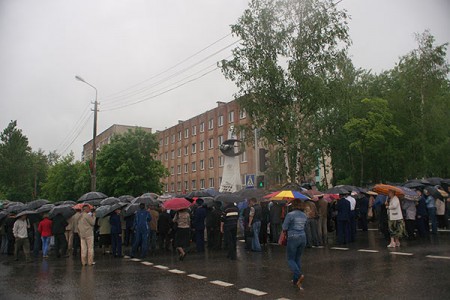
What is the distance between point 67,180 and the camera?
5206 centimetres

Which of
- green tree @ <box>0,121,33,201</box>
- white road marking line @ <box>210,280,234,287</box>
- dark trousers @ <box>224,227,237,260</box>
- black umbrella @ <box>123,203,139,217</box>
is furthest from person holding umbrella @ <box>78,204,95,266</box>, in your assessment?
green tree @ <box>0,121,33,201</box>

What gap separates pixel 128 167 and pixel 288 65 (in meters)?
23.3

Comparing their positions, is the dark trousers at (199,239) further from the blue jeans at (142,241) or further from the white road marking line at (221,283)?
the white road marking line at (221,283)

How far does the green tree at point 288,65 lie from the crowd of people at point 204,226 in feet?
23.5

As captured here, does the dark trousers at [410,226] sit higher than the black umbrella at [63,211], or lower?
lower

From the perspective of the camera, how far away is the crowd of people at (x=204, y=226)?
547 inches

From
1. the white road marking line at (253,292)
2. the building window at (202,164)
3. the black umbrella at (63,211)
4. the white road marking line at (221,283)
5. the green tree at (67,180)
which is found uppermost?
the building window at (202,164)

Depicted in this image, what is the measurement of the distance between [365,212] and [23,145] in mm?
51288

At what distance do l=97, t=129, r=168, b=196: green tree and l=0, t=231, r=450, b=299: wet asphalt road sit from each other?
1090 inches

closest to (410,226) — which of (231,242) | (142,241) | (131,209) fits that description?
(231,242)

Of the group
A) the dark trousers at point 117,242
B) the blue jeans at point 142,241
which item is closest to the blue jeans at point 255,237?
the blue jeans at point 142,241

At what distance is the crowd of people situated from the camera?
13.9 metres

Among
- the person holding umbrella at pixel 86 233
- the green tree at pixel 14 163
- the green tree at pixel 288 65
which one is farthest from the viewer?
the green tree at pixel 14 163

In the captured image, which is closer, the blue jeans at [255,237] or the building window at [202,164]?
the blue jeans at [255,237]
